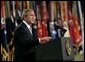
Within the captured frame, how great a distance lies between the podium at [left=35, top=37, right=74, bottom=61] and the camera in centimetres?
206

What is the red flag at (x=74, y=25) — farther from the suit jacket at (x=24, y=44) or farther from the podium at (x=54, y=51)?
the podium at (x=54, y=51)

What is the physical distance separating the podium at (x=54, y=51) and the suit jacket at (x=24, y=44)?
12 cm

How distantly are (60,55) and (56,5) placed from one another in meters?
3.17

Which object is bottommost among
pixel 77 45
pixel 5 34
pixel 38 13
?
pixel 77 45

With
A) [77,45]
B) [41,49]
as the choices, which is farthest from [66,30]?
[41,49]

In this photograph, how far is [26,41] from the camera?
242cm

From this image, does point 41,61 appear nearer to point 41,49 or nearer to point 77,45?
point 41,49

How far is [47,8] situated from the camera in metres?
5.09

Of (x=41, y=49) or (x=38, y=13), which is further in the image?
(x=38, y=13)

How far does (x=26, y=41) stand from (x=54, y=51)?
43 cm

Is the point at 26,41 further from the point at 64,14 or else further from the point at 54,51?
the point at 64,14

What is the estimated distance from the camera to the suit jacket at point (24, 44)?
2.30m

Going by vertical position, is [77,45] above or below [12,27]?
below

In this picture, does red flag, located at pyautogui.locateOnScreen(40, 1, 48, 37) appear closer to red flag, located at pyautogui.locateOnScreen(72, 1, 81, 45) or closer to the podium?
red flag, located at pyautogui.locateOnScreen(72, 1, 81, 45)
